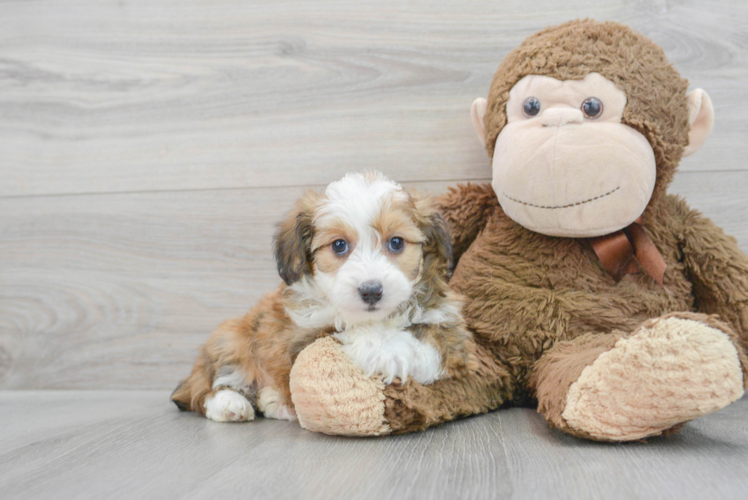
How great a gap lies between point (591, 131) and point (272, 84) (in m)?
1.23

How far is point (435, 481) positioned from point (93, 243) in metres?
1.80

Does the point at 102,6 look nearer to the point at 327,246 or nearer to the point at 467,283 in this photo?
the point at 327,246

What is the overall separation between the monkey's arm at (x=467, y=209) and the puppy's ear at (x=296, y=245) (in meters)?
0.50

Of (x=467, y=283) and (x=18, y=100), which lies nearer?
(x=467, y=283)

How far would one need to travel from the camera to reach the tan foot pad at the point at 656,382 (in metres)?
1.11

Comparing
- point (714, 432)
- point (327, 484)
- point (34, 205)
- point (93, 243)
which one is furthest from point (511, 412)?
point (34, 205)

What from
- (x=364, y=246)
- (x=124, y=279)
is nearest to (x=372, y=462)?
(x=364, y=246)

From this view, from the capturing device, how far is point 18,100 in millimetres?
2314

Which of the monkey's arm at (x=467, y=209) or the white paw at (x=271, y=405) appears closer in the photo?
the white paw at (x=271, y=405)

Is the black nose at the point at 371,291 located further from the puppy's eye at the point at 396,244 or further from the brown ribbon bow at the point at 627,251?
the brown ribbon bow at the point at 627,251

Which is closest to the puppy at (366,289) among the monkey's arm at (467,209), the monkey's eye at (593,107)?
the monkey's arm at (467,209)

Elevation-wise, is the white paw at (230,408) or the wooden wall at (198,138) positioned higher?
the wooden wall at (198,138)

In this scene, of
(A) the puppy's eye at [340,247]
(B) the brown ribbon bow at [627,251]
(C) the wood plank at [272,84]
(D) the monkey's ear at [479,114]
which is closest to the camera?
(A) the puppy's eye at [340,247]

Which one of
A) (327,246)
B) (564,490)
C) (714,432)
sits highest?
(327,246)
